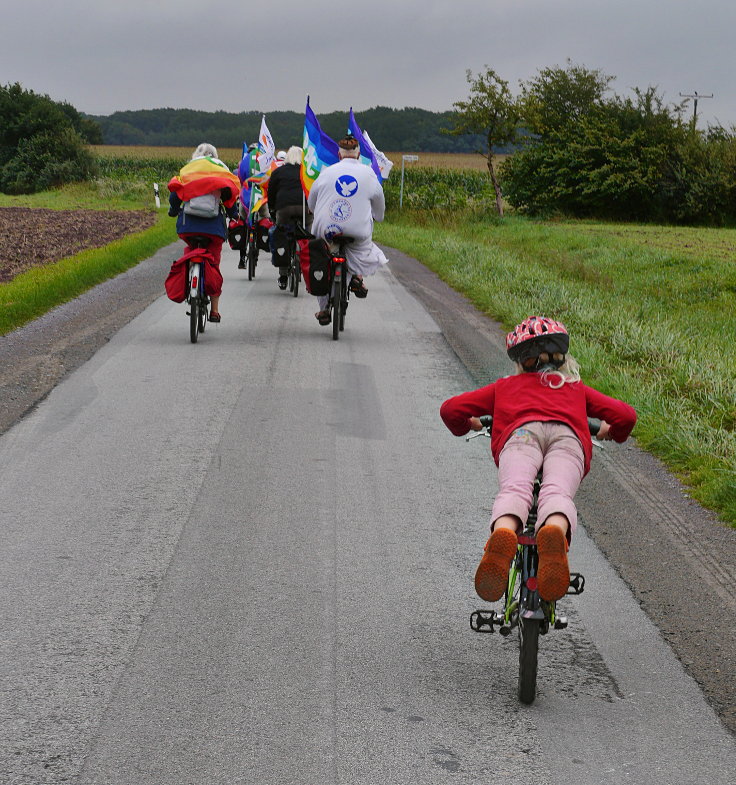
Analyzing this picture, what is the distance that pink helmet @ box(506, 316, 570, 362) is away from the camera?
15.4 ft

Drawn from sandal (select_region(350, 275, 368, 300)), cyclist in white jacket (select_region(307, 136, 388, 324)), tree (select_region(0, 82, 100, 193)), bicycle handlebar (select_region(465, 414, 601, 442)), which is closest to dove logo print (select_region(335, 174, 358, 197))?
cyclist in white jacket (select_region(307, 136, 388, 324))

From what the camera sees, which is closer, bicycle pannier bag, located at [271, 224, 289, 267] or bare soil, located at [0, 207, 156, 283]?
bicycle pannier bag, located at [271, 224, 289, 267]

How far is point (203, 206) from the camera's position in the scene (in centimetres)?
1223

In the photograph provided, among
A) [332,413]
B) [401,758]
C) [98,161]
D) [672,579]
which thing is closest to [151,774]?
[401,758]

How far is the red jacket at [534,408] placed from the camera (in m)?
4.63

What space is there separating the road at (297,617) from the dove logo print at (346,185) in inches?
Answer: 150

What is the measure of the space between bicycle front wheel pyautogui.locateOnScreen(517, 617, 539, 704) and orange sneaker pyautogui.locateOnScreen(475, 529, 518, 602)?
149 millimetres

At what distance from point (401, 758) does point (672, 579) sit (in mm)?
2299

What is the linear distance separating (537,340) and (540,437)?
1.33 ft

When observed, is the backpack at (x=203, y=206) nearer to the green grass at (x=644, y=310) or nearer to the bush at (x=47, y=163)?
the green grass at (x=644, y=310)

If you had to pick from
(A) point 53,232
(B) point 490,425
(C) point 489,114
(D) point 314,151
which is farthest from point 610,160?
(B) point 490,425

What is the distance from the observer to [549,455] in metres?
4.48

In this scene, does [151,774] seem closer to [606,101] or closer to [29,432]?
[29,432]

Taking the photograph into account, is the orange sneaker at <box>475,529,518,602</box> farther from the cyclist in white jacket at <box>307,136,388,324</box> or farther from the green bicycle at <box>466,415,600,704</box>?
the cyclist in white jacket at <box>307,136,388,324</box>
